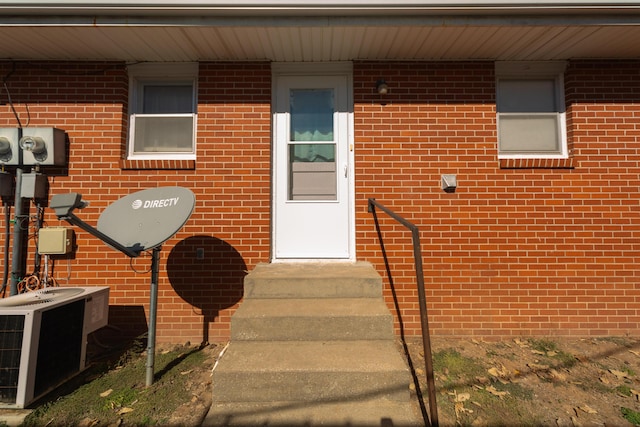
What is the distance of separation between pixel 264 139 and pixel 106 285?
2.41m

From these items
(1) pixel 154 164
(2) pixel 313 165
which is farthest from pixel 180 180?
(2) pixel 313 165

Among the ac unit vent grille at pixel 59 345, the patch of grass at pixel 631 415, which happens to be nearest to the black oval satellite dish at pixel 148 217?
the ac unit vent grille at pixel 59 345

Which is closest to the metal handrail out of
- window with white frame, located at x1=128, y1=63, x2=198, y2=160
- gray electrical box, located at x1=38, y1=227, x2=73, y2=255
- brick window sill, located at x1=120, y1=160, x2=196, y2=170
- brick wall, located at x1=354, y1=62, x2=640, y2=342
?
brick wall, located at x1=354, y1=62, x2=640, y2=342

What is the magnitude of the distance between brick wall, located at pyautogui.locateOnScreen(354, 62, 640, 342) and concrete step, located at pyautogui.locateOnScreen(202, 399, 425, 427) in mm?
1517

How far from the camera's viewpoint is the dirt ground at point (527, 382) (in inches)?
93.0

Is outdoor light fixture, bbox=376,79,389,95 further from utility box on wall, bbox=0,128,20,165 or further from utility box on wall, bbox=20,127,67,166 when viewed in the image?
utility box on wall, bbox=0,128,20,165

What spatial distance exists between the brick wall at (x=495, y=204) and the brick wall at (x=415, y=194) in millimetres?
16

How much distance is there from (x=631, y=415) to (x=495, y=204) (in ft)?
6.75

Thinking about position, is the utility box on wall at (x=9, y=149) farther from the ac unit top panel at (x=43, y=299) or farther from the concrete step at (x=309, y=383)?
the concrete step at (x=309, y=383)

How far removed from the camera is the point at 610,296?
355 centimetres

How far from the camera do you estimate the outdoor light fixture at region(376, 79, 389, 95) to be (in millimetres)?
3596

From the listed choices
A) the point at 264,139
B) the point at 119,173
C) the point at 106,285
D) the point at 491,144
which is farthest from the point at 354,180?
the point at 106,285

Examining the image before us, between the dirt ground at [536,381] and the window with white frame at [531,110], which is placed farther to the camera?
the window with white frame at [531,110]

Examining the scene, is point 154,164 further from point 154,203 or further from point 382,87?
point 382,87
